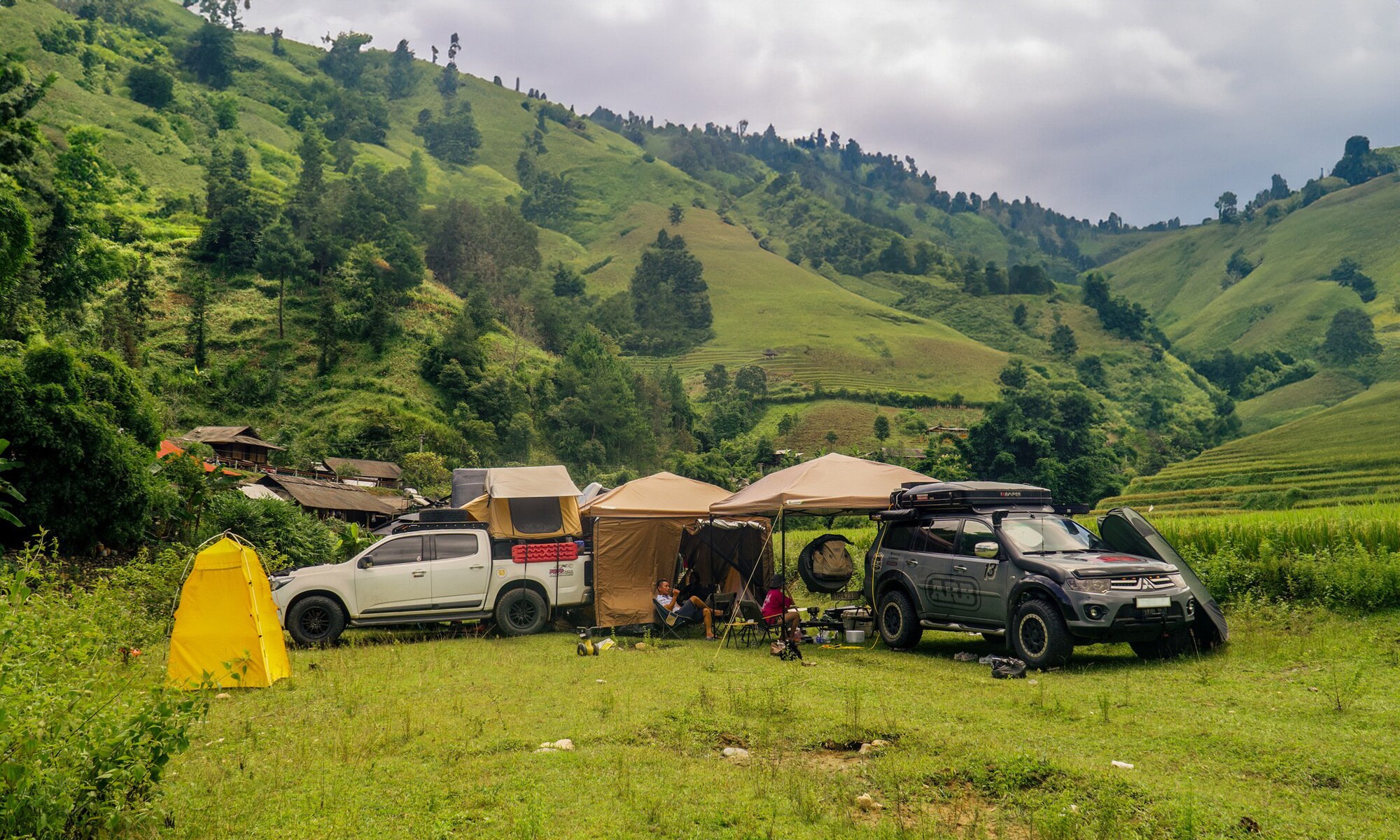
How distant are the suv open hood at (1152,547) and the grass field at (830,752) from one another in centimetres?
44

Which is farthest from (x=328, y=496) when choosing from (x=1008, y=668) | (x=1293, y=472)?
(x=1293, y=472)

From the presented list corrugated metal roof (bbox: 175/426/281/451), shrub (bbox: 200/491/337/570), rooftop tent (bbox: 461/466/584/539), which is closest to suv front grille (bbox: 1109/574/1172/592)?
rooftop tent (bbox: 461/466/584/539)

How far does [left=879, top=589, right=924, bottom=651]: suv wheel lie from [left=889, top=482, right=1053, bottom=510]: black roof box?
133cm

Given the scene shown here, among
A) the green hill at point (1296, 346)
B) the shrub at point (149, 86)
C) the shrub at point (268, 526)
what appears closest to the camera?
the shrub at point (268, 526)

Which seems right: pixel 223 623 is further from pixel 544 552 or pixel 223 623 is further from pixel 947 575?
pixel 947 575

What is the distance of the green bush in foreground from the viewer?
453 centimetres

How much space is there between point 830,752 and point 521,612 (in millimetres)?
9469

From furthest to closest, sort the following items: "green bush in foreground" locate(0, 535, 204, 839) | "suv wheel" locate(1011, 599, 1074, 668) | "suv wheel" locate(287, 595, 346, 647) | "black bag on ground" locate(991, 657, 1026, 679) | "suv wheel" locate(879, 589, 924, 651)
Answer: "suv wheel" locate(287, 595, 346, 647) < "suv wheel" locate(879, 589, 924, 651) < "suv wheel" locate(1011, 599, 1074, 668) < "black bag on ground" locate(991, 657, 1026, 679) < "green bush in foreground" locate(0, 535, 204, 839)

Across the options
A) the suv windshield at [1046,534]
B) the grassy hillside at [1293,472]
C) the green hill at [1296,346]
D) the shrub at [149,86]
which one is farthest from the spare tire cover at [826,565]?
the shrub at [149,86]

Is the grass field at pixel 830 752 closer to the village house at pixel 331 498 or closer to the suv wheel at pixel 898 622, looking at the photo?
the suv wheel at pixel 898 622

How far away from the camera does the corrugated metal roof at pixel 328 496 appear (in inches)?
1542

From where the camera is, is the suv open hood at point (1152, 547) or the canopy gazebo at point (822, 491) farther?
the canopy gazebo at point (822, 491)

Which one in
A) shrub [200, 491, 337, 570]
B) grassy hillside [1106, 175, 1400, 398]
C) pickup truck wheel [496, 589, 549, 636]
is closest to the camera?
pickup truck wheel [496, 589, 549, 636]

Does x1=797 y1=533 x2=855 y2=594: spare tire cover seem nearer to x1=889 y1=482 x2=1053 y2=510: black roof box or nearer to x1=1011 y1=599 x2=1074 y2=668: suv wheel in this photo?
x1=889 y1=482 x2=1053 y2=510: black roof box
